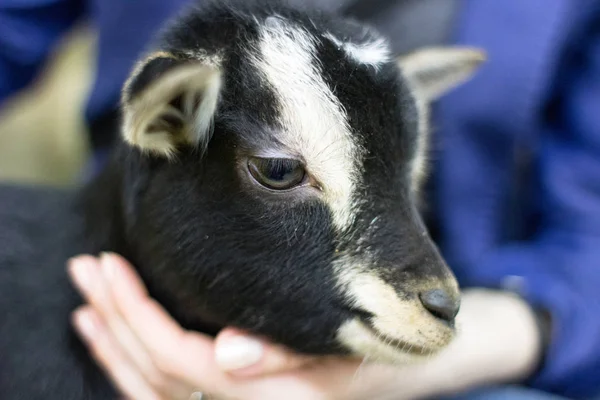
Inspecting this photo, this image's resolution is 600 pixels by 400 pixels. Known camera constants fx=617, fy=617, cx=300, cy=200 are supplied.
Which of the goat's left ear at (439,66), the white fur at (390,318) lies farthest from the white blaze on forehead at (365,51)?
the white fur at (390,318)

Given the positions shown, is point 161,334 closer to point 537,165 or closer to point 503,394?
point 503,394

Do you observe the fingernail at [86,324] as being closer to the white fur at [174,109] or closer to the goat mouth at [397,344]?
the white fur at [174,109]

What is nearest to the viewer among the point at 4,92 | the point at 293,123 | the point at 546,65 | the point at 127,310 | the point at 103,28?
the point at 293,123

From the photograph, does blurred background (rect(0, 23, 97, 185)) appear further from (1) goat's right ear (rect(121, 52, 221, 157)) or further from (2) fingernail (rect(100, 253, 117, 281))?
(1) goat's right ear (rect(121, 52, 221, 157))

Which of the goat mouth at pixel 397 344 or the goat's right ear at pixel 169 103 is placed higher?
Result: the goat's right ear at pixel 169 103

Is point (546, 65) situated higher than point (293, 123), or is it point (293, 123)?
point (546, 65)

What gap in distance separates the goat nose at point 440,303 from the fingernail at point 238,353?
0.25 m

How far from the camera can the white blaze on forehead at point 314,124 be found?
82 cm

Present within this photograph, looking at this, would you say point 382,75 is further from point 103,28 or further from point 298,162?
point 103,28

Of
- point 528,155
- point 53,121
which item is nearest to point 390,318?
point 528,155

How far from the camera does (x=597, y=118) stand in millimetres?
1320

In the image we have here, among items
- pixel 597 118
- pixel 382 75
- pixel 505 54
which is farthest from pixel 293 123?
pixel 597 118

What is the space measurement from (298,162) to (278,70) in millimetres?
132

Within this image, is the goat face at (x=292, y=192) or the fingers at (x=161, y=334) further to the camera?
the fingers at (x=161, y=334)
